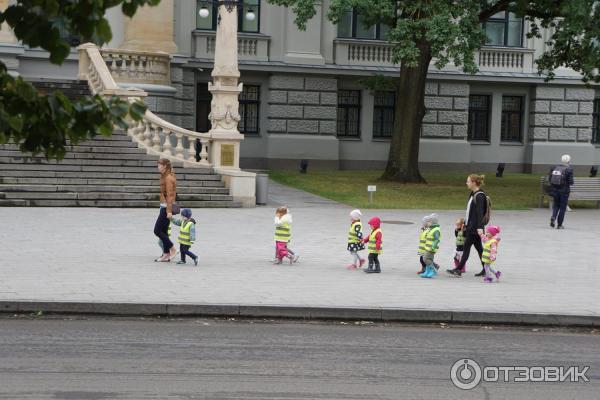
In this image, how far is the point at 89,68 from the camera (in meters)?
32.0

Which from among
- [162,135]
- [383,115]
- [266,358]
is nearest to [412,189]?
[162,135]

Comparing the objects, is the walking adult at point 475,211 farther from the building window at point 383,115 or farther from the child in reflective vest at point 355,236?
the building window at point 383,115

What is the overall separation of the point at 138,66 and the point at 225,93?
26.2 feet

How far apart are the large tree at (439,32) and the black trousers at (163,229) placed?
14.0 m

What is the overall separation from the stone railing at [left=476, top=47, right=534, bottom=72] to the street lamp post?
16.9 m

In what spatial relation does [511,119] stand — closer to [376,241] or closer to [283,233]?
[283,233]

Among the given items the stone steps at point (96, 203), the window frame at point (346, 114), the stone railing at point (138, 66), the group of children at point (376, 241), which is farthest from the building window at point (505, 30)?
the group of children at point (376, 241)

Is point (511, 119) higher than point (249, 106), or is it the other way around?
point (249, 106)

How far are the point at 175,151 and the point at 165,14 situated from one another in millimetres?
9699

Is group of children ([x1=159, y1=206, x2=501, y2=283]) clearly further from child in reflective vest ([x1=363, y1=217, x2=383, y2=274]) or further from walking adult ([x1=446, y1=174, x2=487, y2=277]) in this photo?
walking adult ([x1=446, y1=174, x2=487, y2=277])

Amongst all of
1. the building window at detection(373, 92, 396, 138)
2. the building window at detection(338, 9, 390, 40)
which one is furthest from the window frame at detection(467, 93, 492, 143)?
the building window at detection(338, 9, 390, 40)

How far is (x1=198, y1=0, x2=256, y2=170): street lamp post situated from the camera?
26109 millimetres

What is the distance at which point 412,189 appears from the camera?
1256 inches

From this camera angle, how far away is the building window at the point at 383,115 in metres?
41.4
